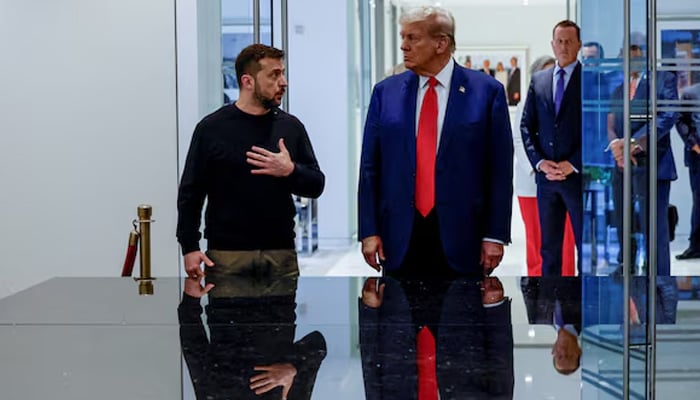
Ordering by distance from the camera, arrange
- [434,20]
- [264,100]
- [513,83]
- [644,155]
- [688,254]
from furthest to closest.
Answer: [513,83], [688,254], [264,100], [434,20], [644,155]

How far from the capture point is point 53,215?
7.11 m

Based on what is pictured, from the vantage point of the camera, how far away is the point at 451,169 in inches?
166

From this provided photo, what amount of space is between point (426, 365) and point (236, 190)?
8.06 feet

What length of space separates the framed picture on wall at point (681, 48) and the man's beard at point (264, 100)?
2079 millimetres

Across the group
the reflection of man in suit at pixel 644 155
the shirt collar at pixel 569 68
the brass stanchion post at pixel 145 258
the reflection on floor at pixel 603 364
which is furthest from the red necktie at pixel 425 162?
the shirt collar at pixel 569 68

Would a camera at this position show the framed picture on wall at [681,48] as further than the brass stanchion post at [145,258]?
Yes

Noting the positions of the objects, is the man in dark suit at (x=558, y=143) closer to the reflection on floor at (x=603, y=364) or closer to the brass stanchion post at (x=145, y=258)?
the brass stanchion post at (x=145, y=258)

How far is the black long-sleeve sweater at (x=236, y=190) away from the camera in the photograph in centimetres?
445

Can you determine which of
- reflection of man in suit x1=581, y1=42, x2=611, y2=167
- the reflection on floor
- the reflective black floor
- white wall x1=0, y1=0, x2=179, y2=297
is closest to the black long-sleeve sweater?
the reflective black floor

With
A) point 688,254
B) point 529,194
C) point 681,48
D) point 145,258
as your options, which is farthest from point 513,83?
point 145,258

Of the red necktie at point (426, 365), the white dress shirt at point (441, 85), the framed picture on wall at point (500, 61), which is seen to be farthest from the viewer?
the framed picture on wall at point (500, 61)

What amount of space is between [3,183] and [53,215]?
0.34m

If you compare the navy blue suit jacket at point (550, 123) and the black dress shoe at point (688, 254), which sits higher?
the navy blue suit jacket at point (550, 123)

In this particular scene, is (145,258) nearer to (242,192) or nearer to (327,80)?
(242,192)
